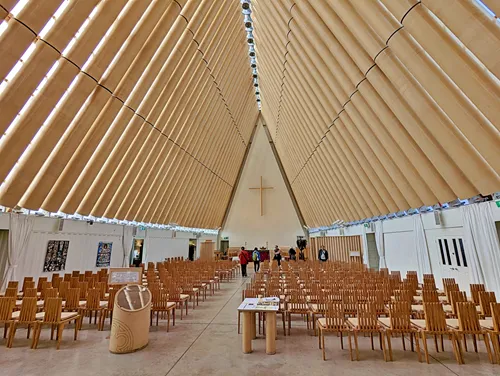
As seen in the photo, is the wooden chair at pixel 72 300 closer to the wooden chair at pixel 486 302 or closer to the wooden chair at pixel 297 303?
the wooden chair at pixel 297 303

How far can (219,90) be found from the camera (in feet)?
43.0

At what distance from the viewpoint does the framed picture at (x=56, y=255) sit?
9.35 metres

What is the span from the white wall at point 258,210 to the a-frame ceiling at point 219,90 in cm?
1134

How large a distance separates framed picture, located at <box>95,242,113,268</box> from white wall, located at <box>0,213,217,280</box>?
181 mm

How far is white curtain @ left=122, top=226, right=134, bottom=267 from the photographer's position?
13.3m

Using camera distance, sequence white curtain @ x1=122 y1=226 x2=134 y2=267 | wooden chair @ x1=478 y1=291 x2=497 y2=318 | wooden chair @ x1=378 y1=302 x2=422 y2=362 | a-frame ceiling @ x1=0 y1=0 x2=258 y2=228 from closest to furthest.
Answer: wooden chair @ x1=378 y1=302 x2=422 y2=362 < wooden chair @ x1=478 y1=291 x2=497 y2=318 < a-frame ceiling @ x1=0 y1=0 x2=258 y2=228 < white curtain @ x1=122 y1=226 x2=134 y2=267

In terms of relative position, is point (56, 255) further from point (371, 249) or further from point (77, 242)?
point (371, 249)

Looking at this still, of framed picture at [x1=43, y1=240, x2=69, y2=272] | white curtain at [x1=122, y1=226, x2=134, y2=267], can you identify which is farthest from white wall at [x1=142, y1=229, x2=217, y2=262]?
framed picture at [x1=43, y1=240, x2=69, y2=272]

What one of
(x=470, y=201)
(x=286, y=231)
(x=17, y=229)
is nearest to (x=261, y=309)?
(x=470, y=201)

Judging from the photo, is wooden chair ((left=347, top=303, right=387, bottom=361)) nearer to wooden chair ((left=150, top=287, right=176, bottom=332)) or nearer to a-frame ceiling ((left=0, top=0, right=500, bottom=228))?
a-frame ceiling ((left=0, top=0, right=500, bottom=228))

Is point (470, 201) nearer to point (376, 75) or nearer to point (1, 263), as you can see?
point (376, 75)

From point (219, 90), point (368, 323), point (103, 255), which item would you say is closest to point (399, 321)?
point (368, 323)

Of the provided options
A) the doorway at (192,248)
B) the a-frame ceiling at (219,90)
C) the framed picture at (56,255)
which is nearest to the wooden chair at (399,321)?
the a-frame ceiling at (219,90)

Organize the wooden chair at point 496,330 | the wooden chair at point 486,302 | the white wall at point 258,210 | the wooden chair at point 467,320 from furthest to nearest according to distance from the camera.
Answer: the white wall at point 258,210, the wooden chair at point 486,302, the wooden chair at point 467,320, the wooden chair at point 496,330
